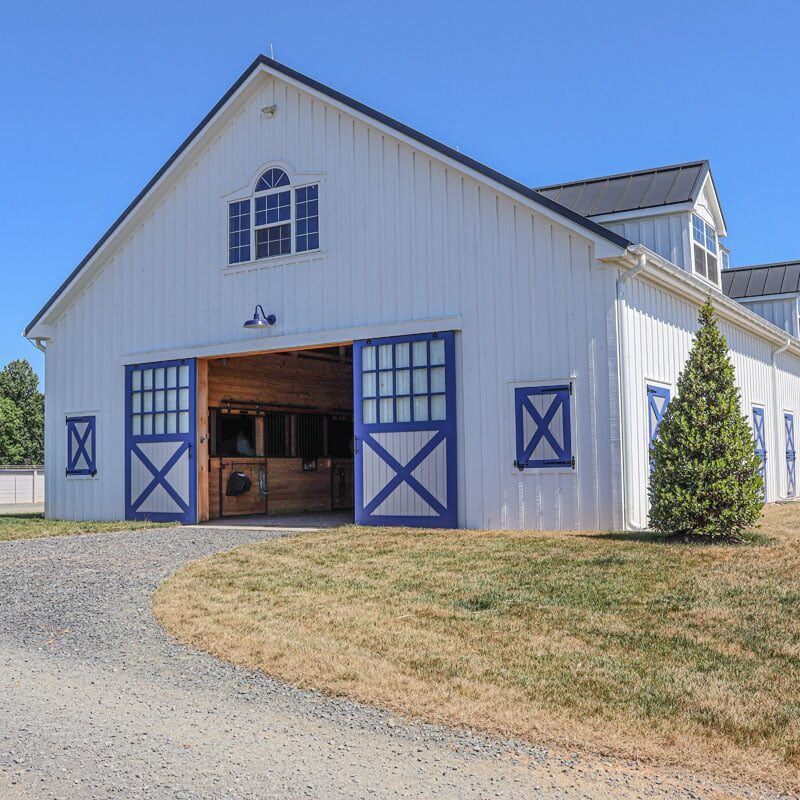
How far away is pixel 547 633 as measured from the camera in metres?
7.12

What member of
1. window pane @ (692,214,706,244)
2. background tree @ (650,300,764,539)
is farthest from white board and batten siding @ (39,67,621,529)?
window pane @ (692,214,706,244)

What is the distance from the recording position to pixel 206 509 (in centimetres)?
1662

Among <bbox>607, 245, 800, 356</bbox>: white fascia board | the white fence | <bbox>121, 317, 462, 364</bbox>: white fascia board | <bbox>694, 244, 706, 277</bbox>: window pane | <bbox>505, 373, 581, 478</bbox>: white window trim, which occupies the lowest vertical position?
the white fence

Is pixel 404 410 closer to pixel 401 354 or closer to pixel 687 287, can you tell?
pixel 401 354

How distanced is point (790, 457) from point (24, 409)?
62.2m

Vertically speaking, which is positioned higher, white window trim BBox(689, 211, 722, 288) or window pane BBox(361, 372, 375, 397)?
white window trim BBox(689, 211, 722, 288)

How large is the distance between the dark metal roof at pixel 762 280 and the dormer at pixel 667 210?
24.8 feet

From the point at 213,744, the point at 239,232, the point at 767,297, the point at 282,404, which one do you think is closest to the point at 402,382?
the point at 239,232

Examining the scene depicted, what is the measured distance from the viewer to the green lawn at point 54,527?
563 inches

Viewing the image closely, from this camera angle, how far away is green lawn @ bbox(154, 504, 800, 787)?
512cm

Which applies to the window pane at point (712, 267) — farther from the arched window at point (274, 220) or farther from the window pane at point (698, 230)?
the arched window at point (274, 220)

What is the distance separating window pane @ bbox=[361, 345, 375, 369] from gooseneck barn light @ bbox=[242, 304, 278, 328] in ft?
6.06

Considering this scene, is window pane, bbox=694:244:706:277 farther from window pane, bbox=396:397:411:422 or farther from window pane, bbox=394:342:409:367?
window pane, bbox=396:397:411:422

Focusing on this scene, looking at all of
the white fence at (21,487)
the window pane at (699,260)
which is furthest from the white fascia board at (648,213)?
the white fence at (21,487)
